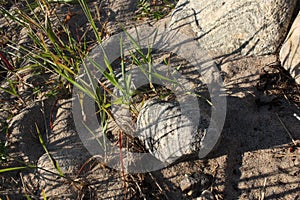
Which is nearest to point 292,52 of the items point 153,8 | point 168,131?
point 168,131

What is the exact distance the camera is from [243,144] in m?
2.08

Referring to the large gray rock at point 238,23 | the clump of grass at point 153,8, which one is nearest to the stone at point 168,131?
the large gray rock at point 238,23

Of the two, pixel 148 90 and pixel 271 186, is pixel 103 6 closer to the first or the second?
pixel 148 90

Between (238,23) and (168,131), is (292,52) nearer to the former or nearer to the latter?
(238,23)

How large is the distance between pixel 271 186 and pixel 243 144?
0.27 m

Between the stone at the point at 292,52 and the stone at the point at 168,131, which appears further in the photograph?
the stone at the point at 292,52

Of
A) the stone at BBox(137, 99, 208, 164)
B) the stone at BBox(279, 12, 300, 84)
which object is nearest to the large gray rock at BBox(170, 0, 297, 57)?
the stone at BBox(279, 12, 300, 84)

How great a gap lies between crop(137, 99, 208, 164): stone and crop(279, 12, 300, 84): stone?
0.70m

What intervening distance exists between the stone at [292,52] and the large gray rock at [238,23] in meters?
0.06

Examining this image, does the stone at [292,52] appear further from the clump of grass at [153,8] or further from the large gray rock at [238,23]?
the clump of grass at [153,8]

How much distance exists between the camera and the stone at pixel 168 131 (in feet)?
6.31

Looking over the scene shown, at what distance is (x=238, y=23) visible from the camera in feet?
7.87

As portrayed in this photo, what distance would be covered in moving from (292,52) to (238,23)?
40 centimetres

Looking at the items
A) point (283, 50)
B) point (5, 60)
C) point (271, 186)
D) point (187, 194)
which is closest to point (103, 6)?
point (5, 60)
